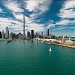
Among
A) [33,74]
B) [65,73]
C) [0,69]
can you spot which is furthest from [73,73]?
[0,69]

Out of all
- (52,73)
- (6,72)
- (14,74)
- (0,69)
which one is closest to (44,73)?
(52,73)

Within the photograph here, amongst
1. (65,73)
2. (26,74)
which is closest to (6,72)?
(26,74)

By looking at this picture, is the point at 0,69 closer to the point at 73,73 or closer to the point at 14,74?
the point at 14,74

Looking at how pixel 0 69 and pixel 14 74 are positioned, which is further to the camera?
pixel 0 69

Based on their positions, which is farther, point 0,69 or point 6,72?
point 0,69

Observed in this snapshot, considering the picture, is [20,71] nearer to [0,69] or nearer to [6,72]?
[6,72]

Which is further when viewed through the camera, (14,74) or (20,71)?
(20,71)

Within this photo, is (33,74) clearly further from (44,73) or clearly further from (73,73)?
(73,73)
